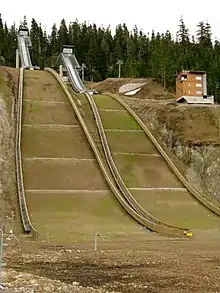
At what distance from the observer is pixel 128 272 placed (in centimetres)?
1332

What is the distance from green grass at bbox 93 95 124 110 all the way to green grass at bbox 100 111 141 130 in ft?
A: 6.06

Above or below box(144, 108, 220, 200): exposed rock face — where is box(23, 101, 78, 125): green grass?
above

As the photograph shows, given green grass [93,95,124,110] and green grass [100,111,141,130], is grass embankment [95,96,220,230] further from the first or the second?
green grass [93,95,124,110]

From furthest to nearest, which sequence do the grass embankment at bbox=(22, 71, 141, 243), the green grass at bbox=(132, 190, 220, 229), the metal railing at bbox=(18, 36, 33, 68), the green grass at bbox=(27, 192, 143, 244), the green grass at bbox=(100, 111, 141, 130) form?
the metal railing at bbox=(18, 36, 33, 68)
the green grass at bbox=(100, 111, 141, 130)
the green grass at bbox=(132, 190, 220, 229)
the grass embankment at bbox=(22, 71, 141, 243)
the green grass at bbox=(27, 192, 143, 244)

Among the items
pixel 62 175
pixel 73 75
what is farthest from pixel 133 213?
pixel 73 75

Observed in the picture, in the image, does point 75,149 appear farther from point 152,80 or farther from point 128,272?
point 152,80

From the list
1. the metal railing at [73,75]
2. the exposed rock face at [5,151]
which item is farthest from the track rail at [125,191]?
the metal railing at [73,75]

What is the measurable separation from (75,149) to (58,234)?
42.9 ft

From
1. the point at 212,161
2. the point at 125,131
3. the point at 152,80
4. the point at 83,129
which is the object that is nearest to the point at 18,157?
the point at 83,129

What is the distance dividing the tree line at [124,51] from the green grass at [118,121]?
2484cm

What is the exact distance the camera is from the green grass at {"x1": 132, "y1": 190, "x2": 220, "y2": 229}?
84.6 ft

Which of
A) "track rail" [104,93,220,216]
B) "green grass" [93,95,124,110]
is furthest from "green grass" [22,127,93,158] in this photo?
"green grass" [93,95,124,110]

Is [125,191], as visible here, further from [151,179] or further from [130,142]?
[130,142]

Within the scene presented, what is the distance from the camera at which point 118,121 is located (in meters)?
41.0
